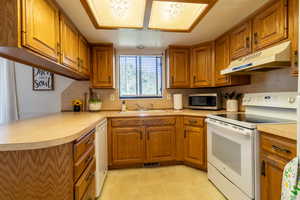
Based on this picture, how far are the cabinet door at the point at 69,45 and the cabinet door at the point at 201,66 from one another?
1.93 metres

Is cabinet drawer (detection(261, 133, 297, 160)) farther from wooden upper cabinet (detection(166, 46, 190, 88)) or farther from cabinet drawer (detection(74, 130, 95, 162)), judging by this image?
wooden upper cabinet (detection(166, 46, 190, 88))

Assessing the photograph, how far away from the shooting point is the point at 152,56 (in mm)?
3273

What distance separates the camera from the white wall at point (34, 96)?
2.85 meters

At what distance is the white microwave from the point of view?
2688 millimetres

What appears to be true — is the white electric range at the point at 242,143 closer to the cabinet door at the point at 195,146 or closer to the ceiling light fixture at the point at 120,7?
the cabinet door at the point at 195,146

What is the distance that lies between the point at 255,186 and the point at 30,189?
67.4 inches

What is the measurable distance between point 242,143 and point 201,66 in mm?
1655

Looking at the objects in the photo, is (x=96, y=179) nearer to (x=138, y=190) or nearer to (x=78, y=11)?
(x=138, y=190)

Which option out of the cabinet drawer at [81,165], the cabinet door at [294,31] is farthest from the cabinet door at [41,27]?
the cabinet door at [294,31]

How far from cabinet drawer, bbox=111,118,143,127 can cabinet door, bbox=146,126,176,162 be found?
0.60ft

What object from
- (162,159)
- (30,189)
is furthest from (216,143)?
(30,189)

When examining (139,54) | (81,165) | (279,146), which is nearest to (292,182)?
(279,146)

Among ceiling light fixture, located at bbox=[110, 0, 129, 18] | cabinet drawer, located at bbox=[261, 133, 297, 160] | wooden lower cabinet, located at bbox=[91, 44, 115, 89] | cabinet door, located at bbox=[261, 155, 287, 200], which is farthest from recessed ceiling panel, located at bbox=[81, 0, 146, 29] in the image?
cabinet door, located at bbox=[261, 155, 287, 200]

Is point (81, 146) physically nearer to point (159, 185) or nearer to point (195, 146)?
point (159, 185)
